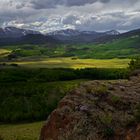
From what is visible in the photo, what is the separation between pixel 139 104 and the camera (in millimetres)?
33750

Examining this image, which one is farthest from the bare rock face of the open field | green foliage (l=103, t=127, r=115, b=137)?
the open field

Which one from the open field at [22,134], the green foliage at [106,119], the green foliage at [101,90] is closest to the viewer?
the green foliage at [106,119]

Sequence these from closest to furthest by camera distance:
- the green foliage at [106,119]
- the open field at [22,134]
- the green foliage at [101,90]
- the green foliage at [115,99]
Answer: the green foliage at [106,119] < the green foliage at [115,99] < the green foliage at [101,90] < the open field at [22,134]

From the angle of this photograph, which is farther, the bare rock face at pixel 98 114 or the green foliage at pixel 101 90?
the green foliage at pixel 101 90

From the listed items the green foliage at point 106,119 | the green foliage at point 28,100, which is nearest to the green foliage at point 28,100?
the green foliage at point 28,100

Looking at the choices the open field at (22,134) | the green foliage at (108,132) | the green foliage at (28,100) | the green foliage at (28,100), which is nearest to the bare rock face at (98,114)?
the green foliage at (108,132)

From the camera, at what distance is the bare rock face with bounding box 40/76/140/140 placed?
32.8 meters

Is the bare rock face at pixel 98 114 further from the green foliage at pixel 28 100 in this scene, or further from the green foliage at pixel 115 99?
the green foliage at pixel 28 100

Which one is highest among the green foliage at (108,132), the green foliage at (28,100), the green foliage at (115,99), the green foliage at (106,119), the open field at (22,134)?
the green foliage at (115,99)

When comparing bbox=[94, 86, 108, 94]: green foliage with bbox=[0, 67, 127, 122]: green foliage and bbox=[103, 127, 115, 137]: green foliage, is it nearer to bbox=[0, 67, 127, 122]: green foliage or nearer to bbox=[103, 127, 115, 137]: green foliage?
bbox=[103, 127, 115, 137]: green foliage

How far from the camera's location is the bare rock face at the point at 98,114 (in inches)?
1289

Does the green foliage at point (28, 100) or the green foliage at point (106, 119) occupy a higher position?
the green foliage at point (106, 119)

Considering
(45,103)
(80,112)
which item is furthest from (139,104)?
(45,103)

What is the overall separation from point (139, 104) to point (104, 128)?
141 inches
